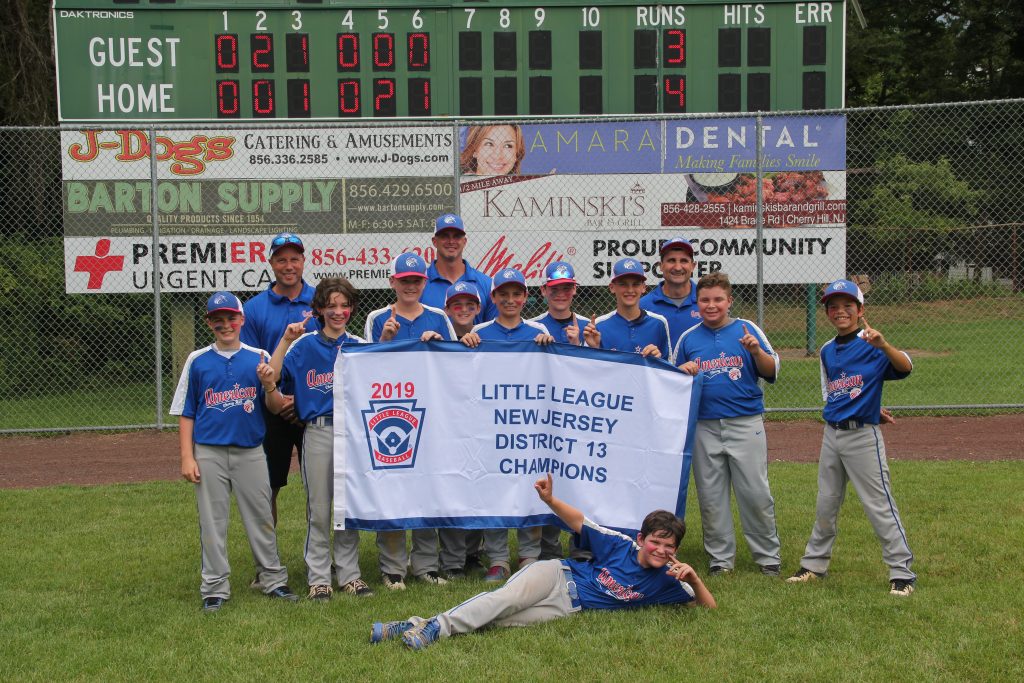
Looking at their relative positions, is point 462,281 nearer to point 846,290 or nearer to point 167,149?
point 846,290

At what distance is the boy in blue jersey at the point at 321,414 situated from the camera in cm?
600

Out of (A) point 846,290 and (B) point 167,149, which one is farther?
(B) point 167,149

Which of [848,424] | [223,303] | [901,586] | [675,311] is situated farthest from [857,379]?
[223,303]

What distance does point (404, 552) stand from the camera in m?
6.29

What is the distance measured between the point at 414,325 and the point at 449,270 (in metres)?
0.84

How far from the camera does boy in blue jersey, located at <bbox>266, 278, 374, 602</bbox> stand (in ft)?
19.7

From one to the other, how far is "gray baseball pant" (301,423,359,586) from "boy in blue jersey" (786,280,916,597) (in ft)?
8.51

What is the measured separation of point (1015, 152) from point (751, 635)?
2261cm

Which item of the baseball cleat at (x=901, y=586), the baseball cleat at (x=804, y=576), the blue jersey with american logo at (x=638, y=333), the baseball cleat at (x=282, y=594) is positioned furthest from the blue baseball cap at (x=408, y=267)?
the baseball cleat at (x=901, y=586)

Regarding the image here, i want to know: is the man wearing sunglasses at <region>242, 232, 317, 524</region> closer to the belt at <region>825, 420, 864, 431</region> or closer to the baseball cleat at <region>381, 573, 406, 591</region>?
the baseball cleat at <region>381, 573, 406, 591</region>

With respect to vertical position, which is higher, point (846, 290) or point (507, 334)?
point (846, 290)

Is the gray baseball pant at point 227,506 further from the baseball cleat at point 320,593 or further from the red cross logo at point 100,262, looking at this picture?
the red cross logo at point 100,262

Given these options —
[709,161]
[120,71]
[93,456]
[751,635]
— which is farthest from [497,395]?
[120,71]

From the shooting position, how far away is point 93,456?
1082cm
